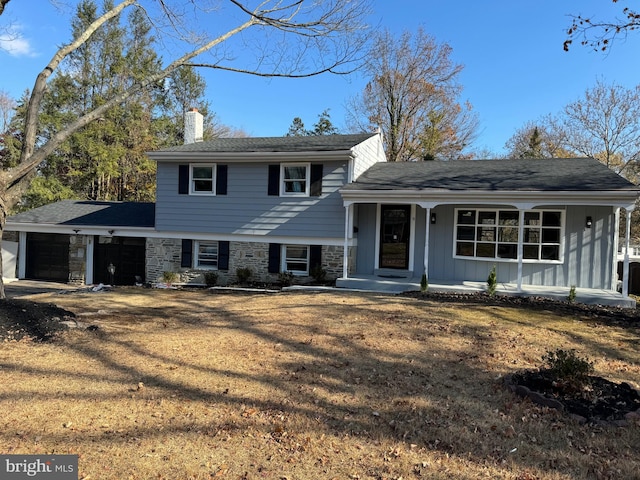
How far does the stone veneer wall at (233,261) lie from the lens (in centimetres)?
1366

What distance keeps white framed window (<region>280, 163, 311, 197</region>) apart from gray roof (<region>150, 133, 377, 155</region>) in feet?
1.92

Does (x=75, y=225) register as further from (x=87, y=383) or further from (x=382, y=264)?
(x=87, y=383)

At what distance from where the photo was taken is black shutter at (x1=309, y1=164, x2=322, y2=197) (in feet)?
44.9

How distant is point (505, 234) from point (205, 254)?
32.3 ft

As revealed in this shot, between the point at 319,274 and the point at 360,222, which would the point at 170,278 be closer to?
the point at 319,274

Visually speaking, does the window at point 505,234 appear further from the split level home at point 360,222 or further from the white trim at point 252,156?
the white trim at point 252,156

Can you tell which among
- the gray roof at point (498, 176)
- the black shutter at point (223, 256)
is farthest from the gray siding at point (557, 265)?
the black shutter at point (223, 256)

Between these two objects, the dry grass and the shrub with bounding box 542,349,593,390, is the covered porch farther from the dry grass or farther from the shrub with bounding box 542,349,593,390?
the shrub with bounding box 542,349,593,390

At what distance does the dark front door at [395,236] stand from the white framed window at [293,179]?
2742mm

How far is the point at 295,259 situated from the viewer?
1427cm

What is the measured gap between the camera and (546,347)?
20.2 feet

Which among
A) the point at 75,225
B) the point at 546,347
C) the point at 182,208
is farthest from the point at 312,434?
the point at 75,225

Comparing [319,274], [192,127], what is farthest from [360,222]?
[192,127]

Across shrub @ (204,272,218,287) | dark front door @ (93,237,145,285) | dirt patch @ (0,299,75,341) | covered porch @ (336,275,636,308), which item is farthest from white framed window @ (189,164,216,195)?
dirt patch @ (0,299,75,341)
